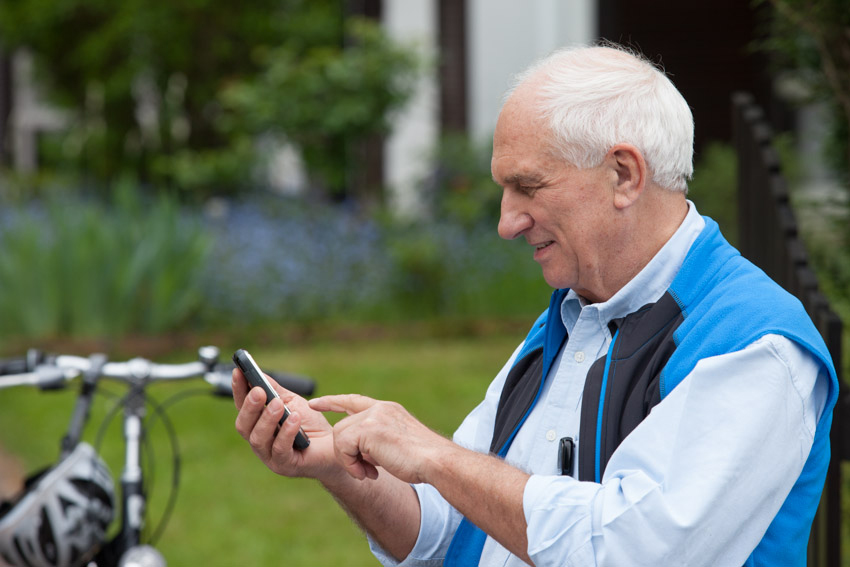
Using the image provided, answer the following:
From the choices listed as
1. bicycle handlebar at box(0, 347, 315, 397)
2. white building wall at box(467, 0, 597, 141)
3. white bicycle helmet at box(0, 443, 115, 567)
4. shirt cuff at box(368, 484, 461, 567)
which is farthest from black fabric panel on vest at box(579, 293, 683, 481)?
white building wall at box(467, 0, 597, 141)

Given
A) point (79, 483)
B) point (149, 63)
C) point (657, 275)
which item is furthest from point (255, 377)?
point (149, 63)

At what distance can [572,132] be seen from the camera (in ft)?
5.95

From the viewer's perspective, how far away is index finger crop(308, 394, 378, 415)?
200 centimetres

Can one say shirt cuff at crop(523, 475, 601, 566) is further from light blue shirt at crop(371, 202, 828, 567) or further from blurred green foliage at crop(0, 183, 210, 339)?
blurred green foliage at crop(0, 183, 210, 339)

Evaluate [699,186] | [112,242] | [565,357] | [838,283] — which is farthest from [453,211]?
[565,357]

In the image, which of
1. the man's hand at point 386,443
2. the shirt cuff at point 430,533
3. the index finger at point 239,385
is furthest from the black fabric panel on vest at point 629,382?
the index finger at point 239,385

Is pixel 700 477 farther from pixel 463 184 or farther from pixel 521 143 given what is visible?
pixel 463 184

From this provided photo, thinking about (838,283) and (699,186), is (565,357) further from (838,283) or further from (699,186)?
(699,186)

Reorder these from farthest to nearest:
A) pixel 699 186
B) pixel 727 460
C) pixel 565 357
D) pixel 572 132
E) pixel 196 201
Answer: pixel 196 201, pixel 699 186, pixel 565 357, pixel 572 132, pixel 727 460

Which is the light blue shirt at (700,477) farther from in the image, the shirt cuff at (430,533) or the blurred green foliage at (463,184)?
the blurred green foliage at (463,184)

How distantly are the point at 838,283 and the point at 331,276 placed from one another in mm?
5662

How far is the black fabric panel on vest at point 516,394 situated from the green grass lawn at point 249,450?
8.97ft

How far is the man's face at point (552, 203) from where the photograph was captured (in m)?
1.85

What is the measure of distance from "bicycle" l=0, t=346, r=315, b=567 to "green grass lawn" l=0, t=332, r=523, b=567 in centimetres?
157
